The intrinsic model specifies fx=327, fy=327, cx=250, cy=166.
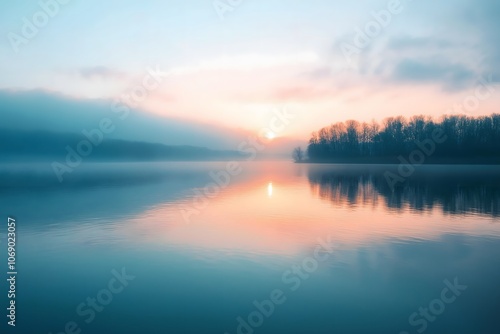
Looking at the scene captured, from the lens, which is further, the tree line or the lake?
the tree line

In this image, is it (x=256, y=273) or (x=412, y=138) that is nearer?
(x=256, y=273)

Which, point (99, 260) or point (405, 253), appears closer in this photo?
point (99, 260)

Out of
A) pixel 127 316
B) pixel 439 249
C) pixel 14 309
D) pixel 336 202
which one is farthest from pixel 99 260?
pixel 336 202

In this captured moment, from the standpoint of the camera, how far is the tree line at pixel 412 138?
94.8 metres

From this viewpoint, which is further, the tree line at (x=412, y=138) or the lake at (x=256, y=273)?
the tree line at (x=412, y=138)

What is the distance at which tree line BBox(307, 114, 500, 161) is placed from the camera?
94.8 m

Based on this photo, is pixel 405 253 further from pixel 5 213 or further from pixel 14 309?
pixel 5 213

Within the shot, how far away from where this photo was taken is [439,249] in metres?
11.9

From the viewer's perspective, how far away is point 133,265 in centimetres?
1018

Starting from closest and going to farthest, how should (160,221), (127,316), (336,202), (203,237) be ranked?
(127,316), (203,237), (160,221), (336,202)

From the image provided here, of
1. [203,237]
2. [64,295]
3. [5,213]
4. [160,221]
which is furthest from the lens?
[5,213]

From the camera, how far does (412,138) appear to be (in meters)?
104

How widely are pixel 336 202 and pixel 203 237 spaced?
13.4 metres

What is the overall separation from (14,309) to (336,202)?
2046 cm
